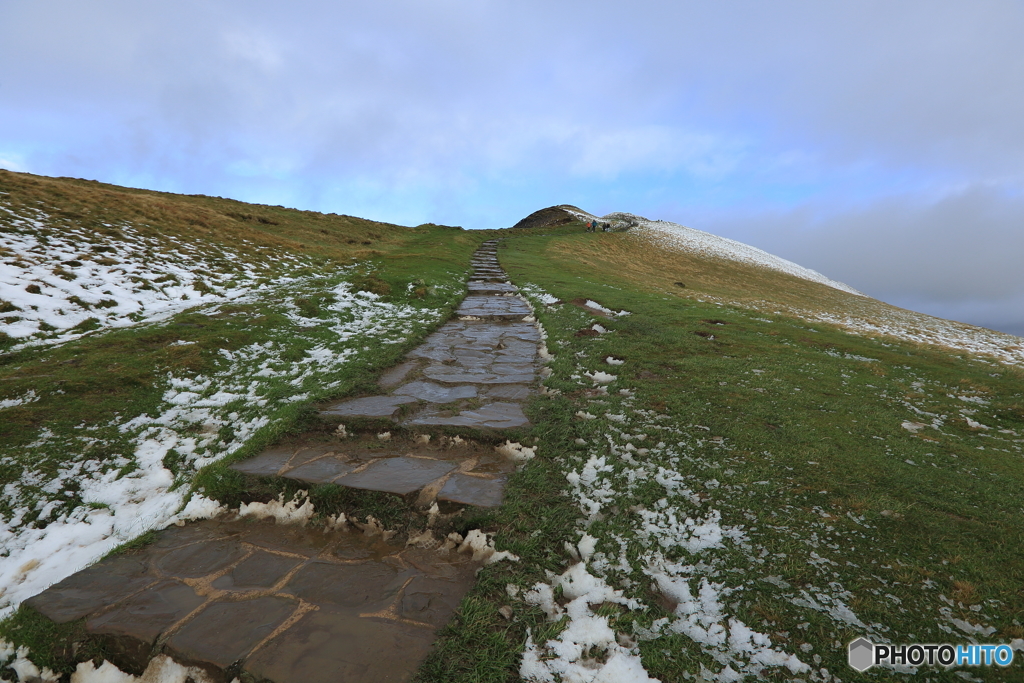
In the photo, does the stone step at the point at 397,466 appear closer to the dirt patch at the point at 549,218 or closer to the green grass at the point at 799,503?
the green grass at the point at 799,503

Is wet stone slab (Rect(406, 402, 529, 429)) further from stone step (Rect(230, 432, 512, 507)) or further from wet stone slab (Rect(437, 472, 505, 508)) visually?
wet stone slab (Rect(437, 472, 505, 508))

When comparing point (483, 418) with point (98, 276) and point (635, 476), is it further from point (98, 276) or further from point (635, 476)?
point (98, 276)

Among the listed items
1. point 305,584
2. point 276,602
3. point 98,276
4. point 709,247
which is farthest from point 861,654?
point 709,247

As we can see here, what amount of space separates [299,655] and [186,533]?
2.18 metres

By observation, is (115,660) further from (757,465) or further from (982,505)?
(982,505)

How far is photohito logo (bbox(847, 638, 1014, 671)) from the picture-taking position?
9.26ft

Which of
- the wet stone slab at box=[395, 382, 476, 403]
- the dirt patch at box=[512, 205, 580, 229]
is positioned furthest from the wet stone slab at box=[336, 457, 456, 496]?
the dirt patch at box=[512, 205, 580, 229]

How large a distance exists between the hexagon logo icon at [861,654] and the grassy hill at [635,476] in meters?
0.07

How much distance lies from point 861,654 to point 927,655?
1.46 ft

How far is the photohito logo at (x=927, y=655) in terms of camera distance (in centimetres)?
282

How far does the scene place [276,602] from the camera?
341 cm

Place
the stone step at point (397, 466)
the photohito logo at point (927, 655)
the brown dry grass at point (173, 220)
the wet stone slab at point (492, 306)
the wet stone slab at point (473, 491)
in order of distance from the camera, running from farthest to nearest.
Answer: the brown dry grass at point (173, 220)
the wet stone slab at point (492, 306)
the stone step at point (397, 466)
the wet stone slab at point (473, 491)
the photohito logo at point (927, 655)

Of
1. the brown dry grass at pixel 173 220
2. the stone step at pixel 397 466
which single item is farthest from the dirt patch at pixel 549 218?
the stone step at pixel 397 466

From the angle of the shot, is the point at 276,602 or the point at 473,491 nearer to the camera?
the point at 276,602
